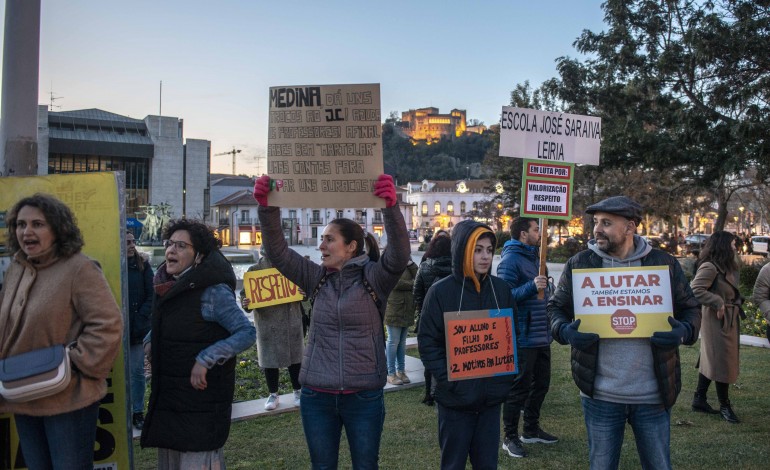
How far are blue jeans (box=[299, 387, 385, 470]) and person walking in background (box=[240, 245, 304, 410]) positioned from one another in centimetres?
283

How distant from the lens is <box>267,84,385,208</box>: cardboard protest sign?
3.93 meters

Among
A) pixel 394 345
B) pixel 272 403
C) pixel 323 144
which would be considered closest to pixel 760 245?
pixel 394 345

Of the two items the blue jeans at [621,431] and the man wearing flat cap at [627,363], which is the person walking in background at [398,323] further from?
the blue jeans at [621,431]

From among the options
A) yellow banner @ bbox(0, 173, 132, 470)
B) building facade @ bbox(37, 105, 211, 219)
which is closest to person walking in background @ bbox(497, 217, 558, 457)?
yellow banner @ bbox(0, 173, 132, 470)

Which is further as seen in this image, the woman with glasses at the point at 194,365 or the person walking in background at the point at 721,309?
the person walking in background at the point at 721,309

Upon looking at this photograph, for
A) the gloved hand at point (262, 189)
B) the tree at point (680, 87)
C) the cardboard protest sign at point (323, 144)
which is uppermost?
the tree at point (680, 87)

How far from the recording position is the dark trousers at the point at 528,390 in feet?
17.9

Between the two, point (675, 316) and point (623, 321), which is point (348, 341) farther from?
point (675, 316)

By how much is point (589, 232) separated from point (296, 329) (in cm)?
3321

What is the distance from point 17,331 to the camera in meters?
3.12

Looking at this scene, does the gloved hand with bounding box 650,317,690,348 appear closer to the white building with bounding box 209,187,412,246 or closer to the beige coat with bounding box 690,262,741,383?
the beige coat with bounding box 690,262,741,383

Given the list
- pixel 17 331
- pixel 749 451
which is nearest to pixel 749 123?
pixel 749 451

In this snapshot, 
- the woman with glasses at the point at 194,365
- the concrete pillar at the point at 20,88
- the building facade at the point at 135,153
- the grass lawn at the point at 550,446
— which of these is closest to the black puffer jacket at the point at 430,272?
the grass lawn at the point at 550,446

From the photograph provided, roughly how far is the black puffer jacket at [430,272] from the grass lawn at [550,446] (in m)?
1.34
